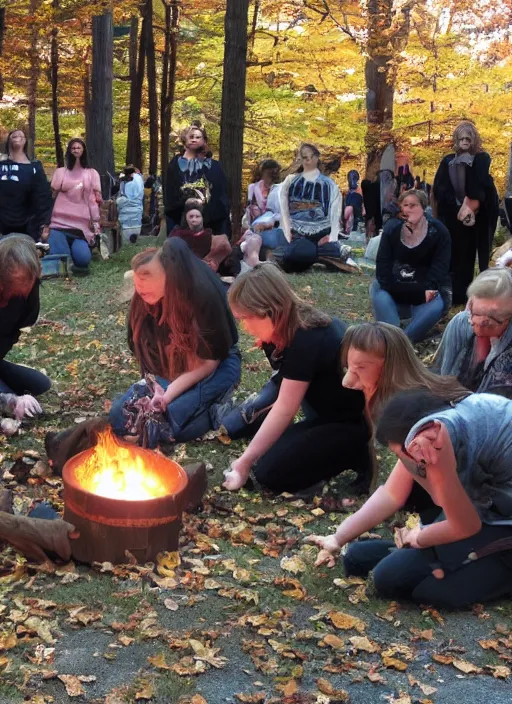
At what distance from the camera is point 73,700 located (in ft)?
9.28

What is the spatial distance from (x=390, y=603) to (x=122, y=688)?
122cm

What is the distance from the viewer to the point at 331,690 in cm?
293

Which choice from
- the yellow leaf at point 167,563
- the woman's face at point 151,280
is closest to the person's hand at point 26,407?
the woman's face at point 151,280

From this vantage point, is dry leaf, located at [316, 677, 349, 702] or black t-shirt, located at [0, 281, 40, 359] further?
black t-shirt, located at [0, 281, 40, 359]

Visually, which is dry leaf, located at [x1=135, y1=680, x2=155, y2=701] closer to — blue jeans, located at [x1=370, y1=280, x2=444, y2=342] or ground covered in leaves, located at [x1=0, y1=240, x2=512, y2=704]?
ground covered in leaves, located at [x1=0, y1=240, x2=512, y2=704]

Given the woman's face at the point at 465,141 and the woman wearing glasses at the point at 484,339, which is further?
the woman's face at the point at 465,141

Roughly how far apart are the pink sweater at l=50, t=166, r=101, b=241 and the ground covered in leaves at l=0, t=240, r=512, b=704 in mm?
7201

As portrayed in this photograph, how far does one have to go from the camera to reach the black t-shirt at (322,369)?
14.9ft

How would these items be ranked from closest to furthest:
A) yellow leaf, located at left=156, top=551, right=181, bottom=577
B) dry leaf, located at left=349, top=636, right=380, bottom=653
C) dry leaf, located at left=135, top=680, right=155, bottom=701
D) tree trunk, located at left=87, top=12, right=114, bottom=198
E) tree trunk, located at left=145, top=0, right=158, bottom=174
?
1. dry leaf, located at left=135, top=680, right=155, bottom=701
2. dry leaf, located at left=349, top=636, right=380, bottom=653
3. yellow leaf, located at left=156, top=551, right=181, bottom=577
4. tree trunk, located at left=87, top=12, right=114, bottom=198
5. tree trunk, located at left=145, top=0, right=158, bottom=174

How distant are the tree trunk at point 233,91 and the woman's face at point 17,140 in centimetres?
266

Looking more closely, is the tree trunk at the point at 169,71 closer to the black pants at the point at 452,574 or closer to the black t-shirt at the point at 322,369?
the black t-shirt at the point at 322,369

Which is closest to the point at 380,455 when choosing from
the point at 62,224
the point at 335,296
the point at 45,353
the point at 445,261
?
the point at 445,261

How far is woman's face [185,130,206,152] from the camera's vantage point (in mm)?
10113

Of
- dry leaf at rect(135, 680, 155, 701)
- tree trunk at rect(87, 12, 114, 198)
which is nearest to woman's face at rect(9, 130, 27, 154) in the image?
tree trunk at rect(87, 12, 114, 198)
